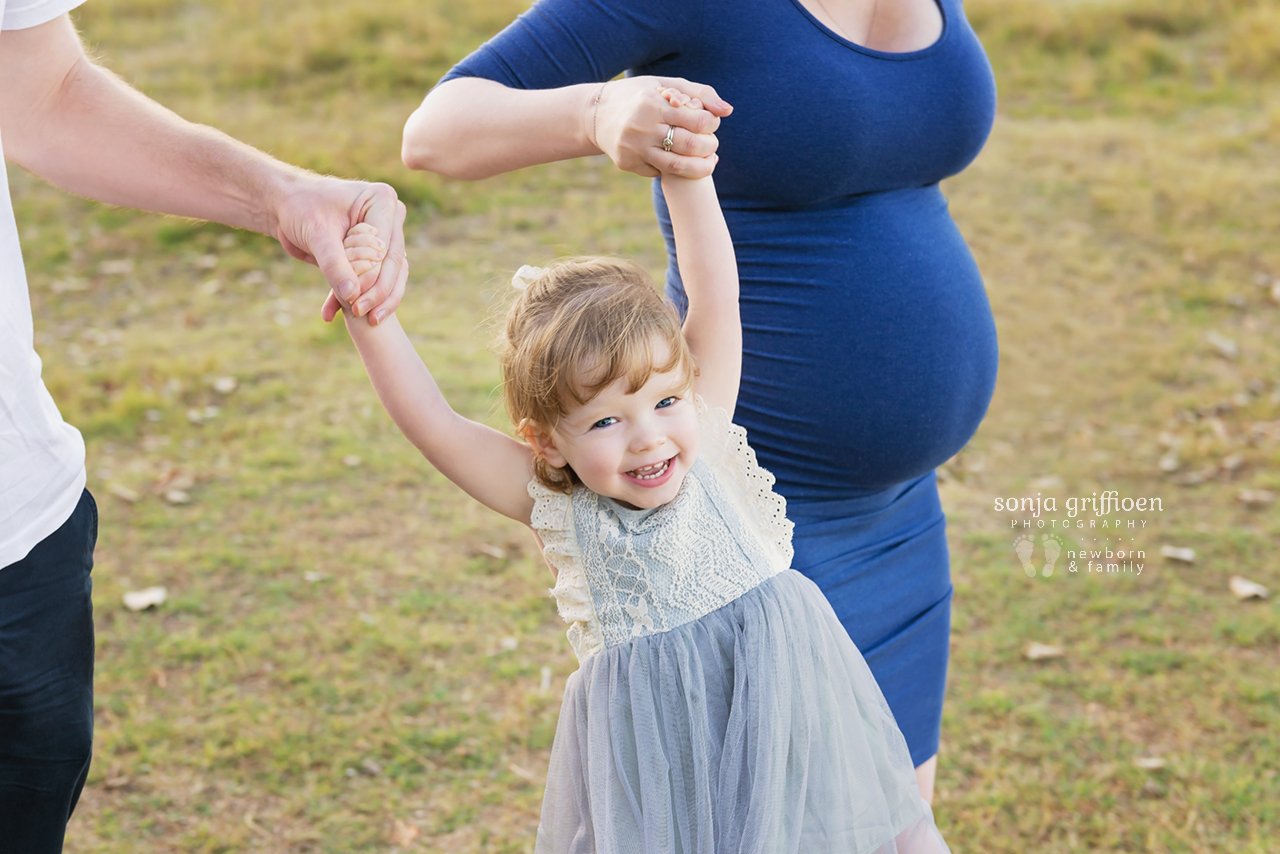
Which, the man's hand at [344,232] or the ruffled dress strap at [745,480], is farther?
the ruffled dress strap at [745,480]

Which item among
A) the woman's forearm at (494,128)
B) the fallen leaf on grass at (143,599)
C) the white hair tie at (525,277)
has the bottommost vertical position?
the fallen leaf on grass at (143,599)

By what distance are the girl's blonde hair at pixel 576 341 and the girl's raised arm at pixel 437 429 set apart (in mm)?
40

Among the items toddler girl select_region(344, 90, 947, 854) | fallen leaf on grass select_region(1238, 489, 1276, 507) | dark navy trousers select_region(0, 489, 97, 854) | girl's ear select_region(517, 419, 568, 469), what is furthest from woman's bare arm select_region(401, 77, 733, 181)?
fallen leaf on grass select_region(1238, 489, 1276, 507)

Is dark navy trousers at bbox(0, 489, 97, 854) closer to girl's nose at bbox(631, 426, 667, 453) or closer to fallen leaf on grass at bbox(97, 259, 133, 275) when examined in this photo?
girl's nose at bbox(631, 426, 667, 453)

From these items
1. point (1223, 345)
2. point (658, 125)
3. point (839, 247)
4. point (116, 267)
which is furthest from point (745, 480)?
point (116, 267)

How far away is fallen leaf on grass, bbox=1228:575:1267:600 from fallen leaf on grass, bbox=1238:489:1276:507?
0.50 m

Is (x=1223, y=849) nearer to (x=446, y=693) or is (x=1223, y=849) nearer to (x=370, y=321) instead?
(x=446, y=693)

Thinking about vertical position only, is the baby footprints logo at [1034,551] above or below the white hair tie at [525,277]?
below

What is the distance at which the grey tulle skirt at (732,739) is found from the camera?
147cm

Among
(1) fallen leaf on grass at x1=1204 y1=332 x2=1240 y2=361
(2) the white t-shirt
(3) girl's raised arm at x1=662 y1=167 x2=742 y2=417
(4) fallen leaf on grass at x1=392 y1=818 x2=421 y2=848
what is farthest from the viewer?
(1) fallen leaf on grass at x1=1204 y1=332 x2=1240 y2=361

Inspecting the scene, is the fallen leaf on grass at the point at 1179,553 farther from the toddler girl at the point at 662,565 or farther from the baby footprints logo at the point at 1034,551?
the toddler girl at the point at 662,565

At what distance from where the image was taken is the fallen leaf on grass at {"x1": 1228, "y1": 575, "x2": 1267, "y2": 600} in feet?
11.4

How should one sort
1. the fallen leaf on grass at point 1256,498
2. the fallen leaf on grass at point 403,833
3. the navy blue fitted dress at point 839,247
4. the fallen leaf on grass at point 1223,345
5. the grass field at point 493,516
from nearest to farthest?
the navy blue fitted dress at point 839,247
the fallen leaf on grass at point 403,833
the grass field at point 493,516
the fallen leaf on grass at point 1256,498
the fallen leaf on grass at point 1223,345

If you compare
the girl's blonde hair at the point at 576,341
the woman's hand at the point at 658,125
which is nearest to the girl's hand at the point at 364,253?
the girl's blonde hair at the point at 576,341
